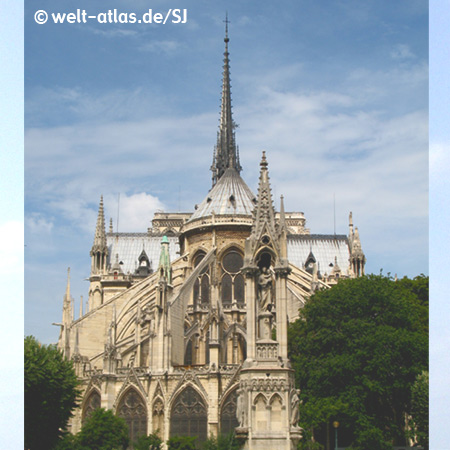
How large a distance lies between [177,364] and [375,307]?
17.0 metres

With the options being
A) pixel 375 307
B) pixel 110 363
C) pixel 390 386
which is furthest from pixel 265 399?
pixel 110 363

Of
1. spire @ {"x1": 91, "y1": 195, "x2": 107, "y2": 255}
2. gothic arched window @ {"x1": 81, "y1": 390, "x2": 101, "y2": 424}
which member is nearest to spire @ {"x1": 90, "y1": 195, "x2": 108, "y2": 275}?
spire @ {"x1": 91, "y1": 195, "x2": 107, "y2": 255}

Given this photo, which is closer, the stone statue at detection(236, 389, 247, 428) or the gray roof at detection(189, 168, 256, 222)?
the stone statue at detection(236, 389, 247, 428)

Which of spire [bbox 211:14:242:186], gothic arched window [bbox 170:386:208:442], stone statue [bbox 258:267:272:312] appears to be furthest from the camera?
spire [bbox 211:14:242:186]

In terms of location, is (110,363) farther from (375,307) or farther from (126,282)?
(126,282)

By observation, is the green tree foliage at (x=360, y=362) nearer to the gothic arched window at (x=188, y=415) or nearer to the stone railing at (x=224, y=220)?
the gothic arched window at (x=188, y=415)

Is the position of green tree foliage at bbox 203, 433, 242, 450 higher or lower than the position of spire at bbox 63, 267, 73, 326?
lower

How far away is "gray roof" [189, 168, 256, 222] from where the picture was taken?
70.0 m

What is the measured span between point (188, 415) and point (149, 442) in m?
5.39

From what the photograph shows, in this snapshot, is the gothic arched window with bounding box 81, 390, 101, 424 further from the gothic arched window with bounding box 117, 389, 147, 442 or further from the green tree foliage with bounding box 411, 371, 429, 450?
the green tree foliage with bounding box 411, 371, 429, 450

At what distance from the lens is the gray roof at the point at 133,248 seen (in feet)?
301

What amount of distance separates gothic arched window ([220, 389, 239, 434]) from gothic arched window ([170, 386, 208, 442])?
4.04 ft

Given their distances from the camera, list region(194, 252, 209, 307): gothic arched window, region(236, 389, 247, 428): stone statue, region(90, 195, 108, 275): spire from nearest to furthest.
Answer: region(236, 389, 247, 428): stone statue
region(194, 252, 209, 307): gothic arched window
region(90, 195, 108, 275): spire

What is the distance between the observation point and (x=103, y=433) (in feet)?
148
